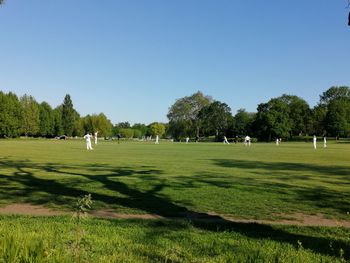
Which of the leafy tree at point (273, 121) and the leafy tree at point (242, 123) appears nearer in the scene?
the leafy tree at point (273, 121)

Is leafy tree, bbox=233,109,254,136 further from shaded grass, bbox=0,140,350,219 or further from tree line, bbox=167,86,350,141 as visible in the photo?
shaded grass, bbox=0,140,350,219

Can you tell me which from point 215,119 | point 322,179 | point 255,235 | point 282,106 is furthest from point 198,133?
point 255,235

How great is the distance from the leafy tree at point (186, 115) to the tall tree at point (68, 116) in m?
34.3

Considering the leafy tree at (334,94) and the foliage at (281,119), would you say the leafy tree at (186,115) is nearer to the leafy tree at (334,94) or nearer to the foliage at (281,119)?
the foliage at (281,119)

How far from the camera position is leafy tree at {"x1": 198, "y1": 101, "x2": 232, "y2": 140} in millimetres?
159750

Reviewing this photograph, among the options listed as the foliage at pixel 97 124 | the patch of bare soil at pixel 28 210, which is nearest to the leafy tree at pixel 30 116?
the foliage at pixel 97 124

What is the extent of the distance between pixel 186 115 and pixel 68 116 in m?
41.9

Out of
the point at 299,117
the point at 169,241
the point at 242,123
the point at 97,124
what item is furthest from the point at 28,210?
the point at 97,124

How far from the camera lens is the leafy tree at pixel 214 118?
6289 inches

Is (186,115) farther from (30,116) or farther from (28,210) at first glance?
(28,210)

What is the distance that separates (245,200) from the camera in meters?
12.5

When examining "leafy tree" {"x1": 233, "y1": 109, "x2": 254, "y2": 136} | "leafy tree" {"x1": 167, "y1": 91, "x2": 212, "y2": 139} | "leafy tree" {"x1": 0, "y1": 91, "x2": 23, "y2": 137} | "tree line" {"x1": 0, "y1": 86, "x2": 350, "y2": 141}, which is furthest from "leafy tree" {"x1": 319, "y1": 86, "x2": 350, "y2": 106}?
"leafy tree" {"x1": 0, "y1": 91, "x2": 23, "y2": 137}

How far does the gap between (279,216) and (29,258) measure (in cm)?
698

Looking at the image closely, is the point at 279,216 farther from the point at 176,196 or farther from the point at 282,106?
the point at 282,106
